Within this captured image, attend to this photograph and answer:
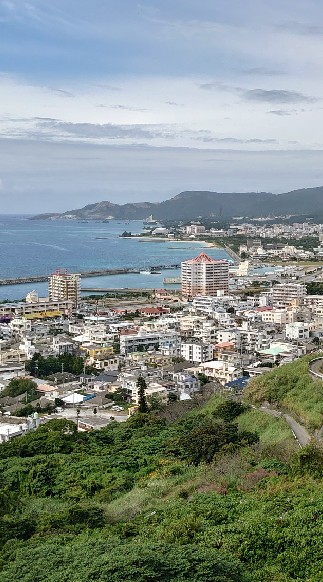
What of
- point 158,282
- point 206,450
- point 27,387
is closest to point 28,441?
point 206,450

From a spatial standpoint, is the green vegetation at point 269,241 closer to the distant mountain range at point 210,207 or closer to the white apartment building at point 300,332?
the white apartment building at point 300,332

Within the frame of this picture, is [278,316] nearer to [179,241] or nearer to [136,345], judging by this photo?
[136,345]

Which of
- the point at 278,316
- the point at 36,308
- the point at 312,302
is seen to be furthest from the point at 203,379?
the point at 36,308

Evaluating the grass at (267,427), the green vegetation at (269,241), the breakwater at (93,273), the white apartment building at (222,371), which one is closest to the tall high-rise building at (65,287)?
the breakwater at (93,273)

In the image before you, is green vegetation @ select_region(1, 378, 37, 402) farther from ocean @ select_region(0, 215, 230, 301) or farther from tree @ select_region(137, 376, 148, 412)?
ocean @ select_region(0, 215, 230, 301)

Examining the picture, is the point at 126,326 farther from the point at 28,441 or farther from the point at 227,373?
the point at 28,441
